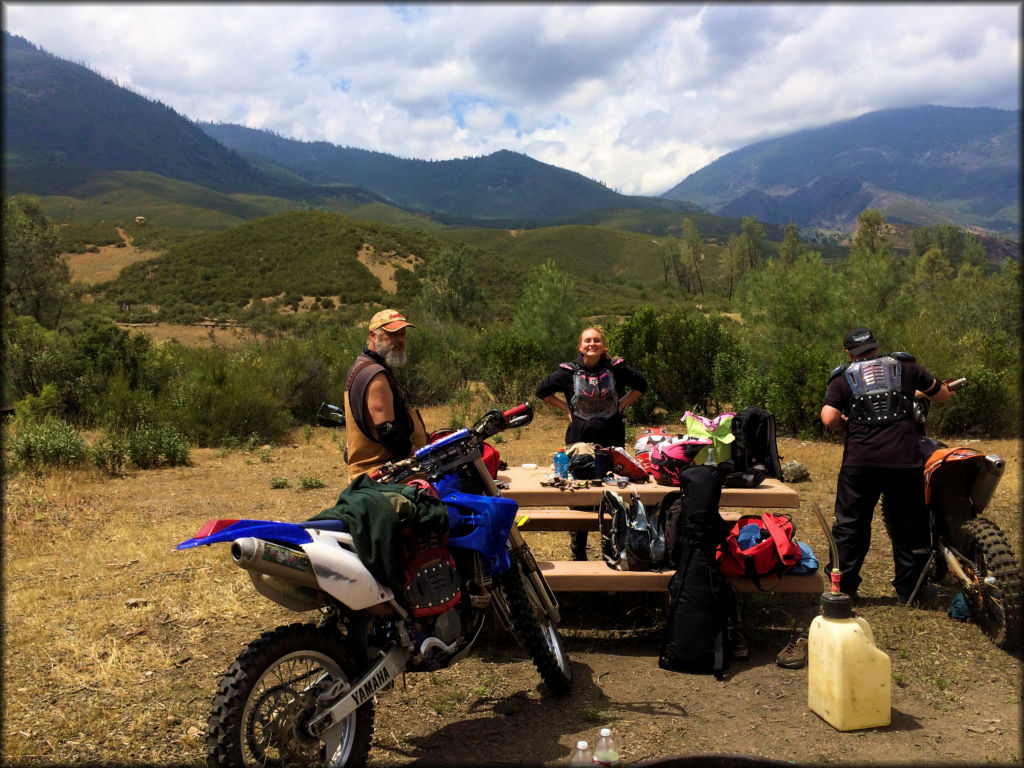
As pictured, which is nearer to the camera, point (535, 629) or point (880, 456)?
point (535, 629)

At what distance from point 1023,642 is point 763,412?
189 centimetres

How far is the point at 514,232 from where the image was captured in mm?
133750

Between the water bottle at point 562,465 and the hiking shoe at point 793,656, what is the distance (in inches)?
70.1

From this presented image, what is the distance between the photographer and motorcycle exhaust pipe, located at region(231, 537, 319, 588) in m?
2.35

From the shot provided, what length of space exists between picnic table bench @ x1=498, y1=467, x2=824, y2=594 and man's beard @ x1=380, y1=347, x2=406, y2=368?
1213 mm

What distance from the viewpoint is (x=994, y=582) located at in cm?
392

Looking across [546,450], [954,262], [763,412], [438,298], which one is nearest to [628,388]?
[763,412]

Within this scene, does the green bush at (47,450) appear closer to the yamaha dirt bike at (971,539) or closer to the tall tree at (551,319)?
the yamaha dirt bike at (971,539)

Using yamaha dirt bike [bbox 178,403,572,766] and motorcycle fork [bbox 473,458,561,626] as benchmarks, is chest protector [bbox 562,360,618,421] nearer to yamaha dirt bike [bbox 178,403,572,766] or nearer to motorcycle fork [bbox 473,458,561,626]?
motorcycle fork [bbox 473,458,561,626]

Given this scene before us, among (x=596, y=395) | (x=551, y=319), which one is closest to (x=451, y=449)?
(x=596, y=395)

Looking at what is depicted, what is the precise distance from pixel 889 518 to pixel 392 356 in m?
3.35

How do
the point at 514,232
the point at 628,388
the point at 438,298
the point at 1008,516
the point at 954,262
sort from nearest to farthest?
the point at 628,388 → the point at 1008,516 → the point at 438,298 → the point at 954,262 → the point at 514,232

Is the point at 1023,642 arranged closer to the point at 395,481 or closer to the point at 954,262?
the point at 395,481

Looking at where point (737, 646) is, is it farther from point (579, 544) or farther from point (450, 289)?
point (450, 289)
